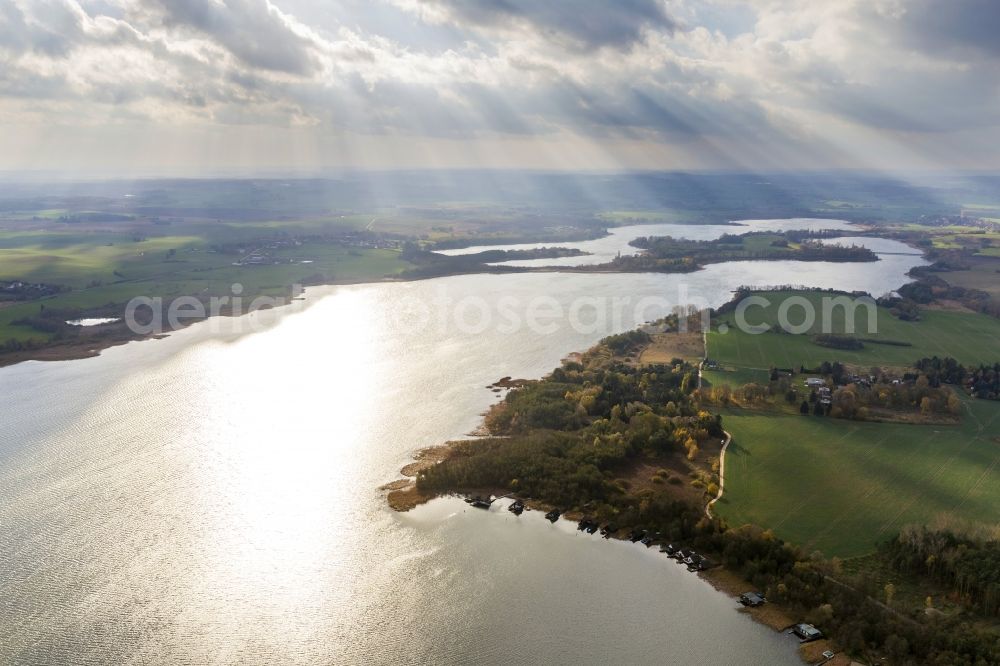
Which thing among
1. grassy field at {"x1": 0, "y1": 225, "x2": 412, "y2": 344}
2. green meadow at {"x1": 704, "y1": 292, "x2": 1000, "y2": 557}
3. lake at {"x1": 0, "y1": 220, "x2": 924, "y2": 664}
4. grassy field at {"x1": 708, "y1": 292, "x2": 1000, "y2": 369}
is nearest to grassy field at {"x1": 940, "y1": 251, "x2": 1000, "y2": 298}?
grassy field at {"x1": 708, "y1": 292, "x2": 1000, "y2": 369}

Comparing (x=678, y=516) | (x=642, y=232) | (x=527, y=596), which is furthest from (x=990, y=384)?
(x=642, y=232)

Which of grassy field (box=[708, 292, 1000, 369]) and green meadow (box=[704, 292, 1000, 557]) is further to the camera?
grassy field (box=[708, 292, 1000, 369])

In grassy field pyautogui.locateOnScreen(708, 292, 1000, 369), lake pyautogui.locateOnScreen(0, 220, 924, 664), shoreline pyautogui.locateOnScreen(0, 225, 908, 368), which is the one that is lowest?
lake pyautogui.locateOnScreen(0, 220, 924, 664)

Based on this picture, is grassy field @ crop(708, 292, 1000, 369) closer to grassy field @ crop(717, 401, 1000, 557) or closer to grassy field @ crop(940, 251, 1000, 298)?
grassy field @ crop(717, 401, 1000, 557)

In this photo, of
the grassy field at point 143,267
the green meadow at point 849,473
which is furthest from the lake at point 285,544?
the grassy field at point 143,267

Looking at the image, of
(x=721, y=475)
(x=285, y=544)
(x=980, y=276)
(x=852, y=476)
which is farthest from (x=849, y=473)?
(x=980, y=276)

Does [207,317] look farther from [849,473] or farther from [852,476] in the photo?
[852,476]

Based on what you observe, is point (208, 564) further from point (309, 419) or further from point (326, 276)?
Result: point (326, 276)
